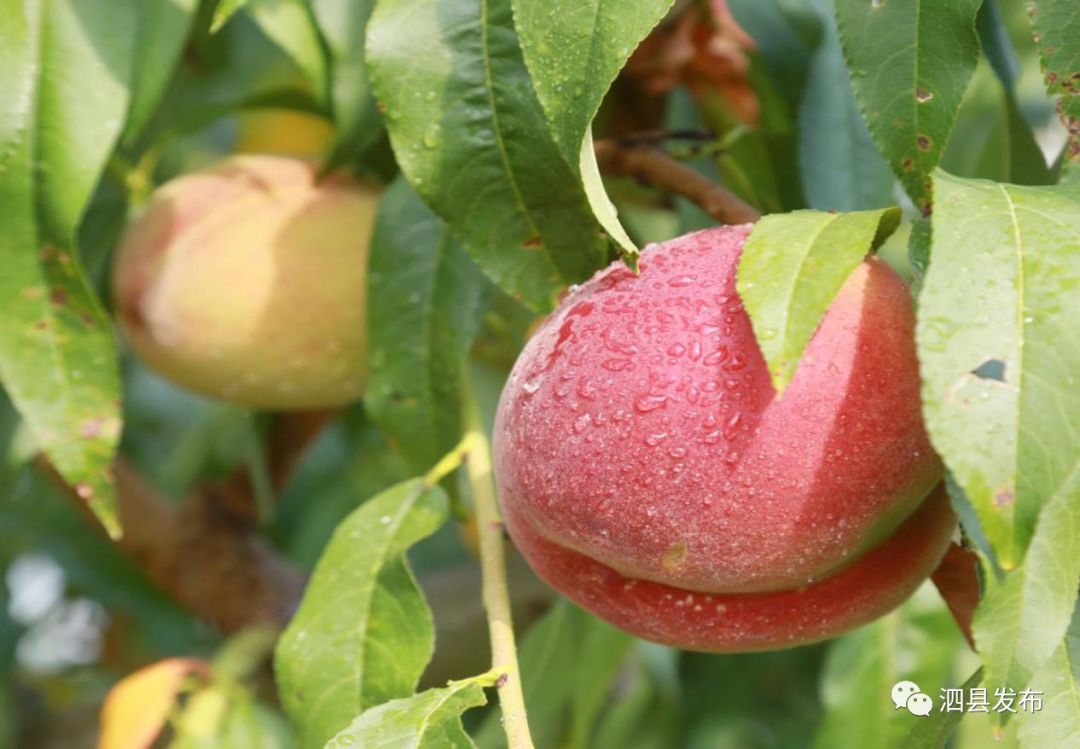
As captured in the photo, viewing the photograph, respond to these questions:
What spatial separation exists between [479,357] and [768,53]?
1.30 feet

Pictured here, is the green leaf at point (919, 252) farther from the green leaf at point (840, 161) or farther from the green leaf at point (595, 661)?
the green leaf at point (595, 661)

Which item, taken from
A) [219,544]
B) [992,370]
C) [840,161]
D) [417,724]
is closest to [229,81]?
[219,544]

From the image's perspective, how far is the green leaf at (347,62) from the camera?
98 cm

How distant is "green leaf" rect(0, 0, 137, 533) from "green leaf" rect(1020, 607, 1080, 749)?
0.58 m

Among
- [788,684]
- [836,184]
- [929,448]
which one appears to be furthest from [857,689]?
[788,684]

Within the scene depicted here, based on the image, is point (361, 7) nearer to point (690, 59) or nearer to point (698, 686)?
point (690, 59)

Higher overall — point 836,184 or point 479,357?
point 836,184

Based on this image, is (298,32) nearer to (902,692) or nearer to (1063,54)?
(1063,54)

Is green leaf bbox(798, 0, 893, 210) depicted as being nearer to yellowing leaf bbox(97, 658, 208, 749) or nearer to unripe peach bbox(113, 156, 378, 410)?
unripe peach bbox(113, 156, 378, 410)

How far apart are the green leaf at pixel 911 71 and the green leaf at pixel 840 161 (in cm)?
24

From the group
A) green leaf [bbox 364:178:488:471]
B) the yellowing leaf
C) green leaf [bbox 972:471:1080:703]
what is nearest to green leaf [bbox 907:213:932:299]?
green leaf [bbox 972:471:1080:703]

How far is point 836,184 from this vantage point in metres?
0.93

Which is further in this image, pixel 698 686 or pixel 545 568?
pixel 698 686

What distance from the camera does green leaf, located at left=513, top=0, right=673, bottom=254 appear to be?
2.00ft
